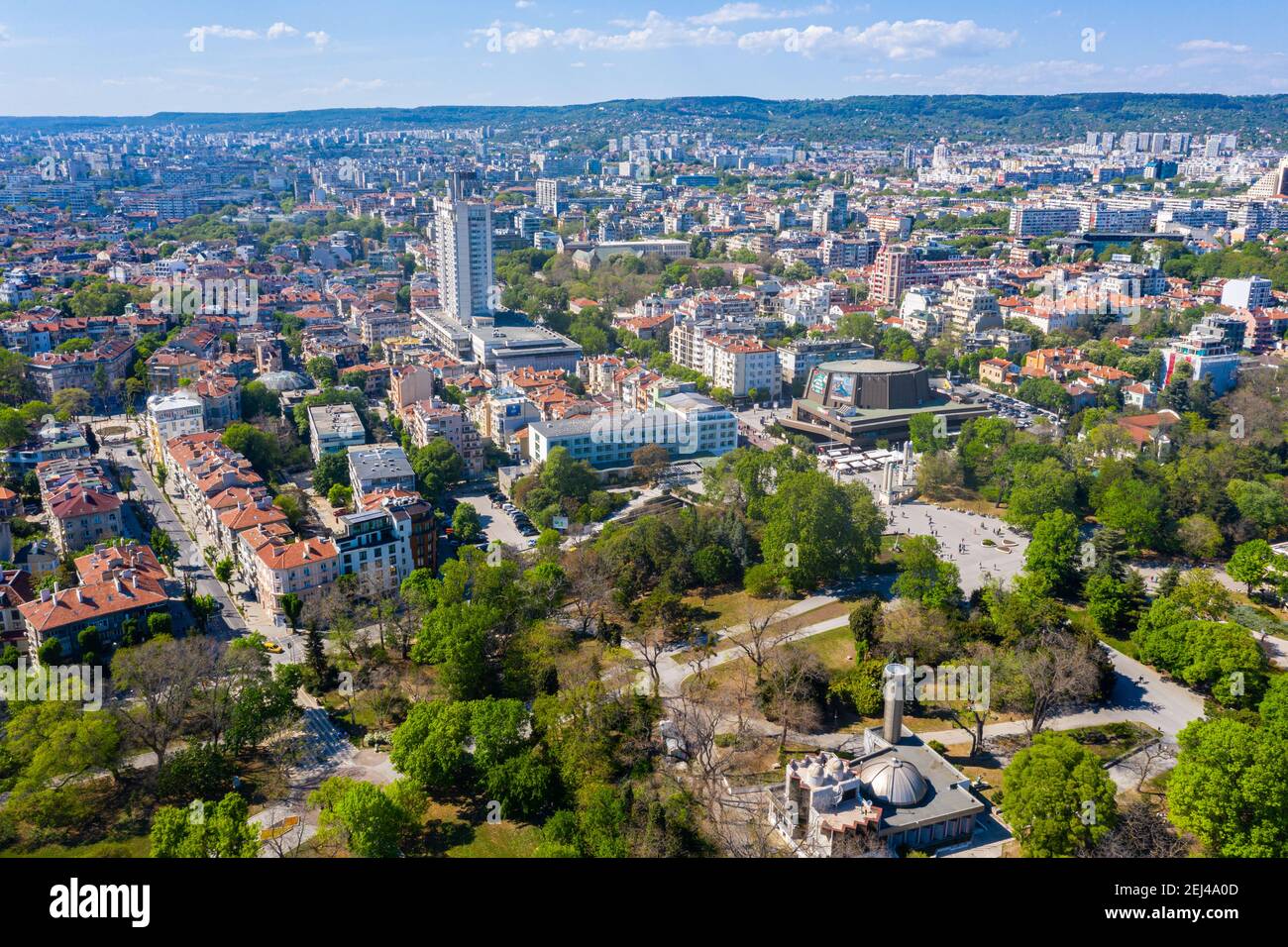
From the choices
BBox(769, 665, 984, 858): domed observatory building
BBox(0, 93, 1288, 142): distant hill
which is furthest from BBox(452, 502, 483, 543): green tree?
BBox(0, 93, 1288, 142): distant hill

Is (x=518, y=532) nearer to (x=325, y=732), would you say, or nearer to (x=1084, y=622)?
(x=325, y=732)

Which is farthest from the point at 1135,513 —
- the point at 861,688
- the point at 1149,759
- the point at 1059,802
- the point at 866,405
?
the point at 1059,802

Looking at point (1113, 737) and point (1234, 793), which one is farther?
point (1113, 737)

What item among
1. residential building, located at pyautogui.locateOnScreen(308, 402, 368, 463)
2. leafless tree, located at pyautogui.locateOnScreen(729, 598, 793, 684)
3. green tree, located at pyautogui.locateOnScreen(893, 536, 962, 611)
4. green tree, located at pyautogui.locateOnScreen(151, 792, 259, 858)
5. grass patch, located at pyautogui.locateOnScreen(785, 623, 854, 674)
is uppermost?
residential building, located at pyautogui.locateOnScreen(308, 402, 368, 463)

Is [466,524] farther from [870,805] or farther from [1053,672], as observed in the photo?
[1053,672]

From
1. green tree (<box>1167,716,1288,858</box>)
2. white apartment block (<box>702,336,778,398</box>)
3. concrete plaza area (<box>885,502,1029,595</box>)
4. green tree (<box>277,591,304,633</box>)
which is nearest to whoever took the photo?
green tree (<box>1167,716,1288,858</box>)

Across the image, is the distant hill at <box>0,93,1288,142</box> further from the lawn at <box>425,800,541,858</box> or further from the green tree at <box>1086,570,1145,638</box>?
the lawn at <box>425,800,541,858</box>

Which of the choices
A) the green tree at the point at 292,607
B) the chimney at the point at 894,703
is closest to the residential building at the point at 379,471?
the green tree at the point at 292,607
